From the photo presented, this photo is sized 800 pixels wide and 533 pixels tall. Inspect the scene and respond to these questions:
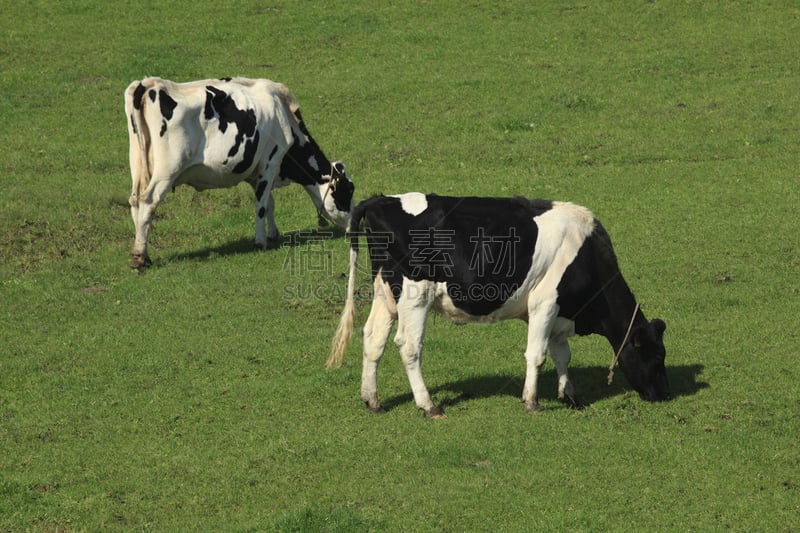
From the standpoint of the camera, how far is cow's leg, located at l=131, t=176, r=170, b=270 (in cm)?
1792

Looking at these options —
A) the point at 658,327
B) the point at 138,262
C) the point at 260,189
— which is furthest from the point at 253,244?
the point at 658,327

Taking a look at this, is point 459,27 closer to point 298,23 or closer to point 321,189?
point 298,23

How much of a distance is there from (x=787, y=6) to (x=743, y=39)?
326cm

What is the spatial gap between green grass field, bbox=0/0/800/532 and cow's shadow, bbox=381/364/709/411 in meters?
0.06

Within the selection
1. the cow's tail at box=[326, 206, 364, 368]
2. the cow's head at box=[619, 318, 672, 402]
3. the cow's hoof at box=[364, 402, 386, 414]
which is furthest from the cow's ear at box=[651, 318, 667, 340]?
the cow's tail at box=[326, 206, 364, 368]

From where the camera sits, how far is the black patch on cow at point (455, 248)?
12086 millimetres

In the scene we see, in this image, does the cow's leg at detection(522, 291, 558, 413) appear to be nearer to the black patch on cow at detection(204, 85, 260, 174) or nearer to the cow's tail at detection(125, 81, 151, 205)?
the black patch on cow at detection(204, 85, 260, 174)

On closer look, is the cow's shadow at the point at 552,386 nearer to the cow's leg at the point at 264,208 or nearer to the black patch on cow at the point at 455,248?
the black patch on cow at the point at 455,248

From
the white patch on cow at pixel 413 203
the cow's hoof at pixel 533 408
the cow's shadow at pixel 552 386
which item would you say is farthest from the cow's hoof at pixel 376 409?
the white patch on cow at pixel 413 203

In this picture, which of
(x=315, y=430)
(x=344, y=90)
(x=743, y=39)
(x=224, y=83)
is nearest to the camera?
(x=315, y=430)

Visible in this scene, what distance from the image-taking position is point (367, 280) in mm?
17719

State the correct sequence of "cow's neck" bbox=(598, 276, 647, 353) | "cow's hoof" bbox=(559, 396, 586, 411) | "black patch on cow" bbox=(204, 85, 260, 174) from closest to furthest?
"cow's hoof" bbox=(559, 396, 586, 411), "cow's neck" bbox=(598, 276, 647, 353), "black patch on cow" bbox=(204, 85, 260, 174)

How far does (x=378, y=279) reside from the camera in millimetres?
12312

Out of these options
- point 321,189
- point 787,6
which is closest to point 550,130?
point 321,189
